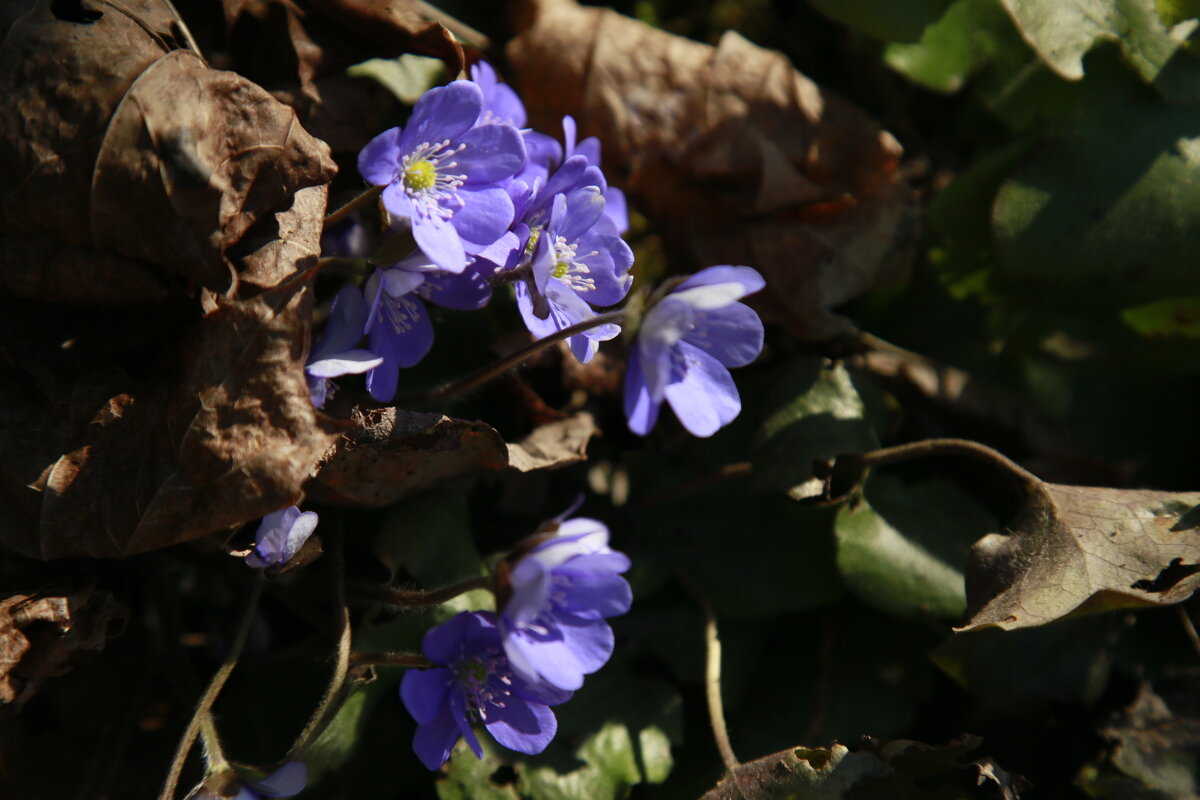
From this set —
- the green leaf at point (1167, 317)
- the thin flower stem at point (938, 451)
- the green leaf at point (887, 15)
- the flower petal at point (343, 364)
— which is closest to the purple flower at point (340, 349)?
Result: the flower petal at point (343, 364)

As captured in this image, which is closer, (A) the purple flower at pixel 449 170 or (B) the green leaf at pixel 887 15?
(A) the purple flower at pixel 449 170

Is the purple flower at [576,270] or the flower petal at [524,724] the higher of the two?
the purple flower at [576,270]

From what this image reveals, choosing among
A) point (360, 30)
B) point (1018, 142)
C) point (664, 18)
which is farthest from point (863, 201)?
point (360, 30)

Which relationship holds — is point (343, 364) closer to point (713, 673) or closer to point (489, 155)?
point (489, 155)

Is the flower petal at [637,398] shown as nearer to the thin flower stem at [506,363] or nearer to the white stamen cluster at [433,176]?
the thin flower stem at [506,363]

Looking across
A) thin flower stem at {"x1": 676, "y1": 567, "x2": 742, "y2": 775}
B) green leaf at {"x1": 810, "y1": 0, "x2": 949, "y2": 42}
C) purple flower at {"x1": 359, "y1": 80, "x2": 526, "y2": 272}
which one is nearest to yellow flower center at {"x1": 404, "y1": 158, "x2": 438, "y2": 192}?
purple flower at {"x1": 359, "y1": 80, "x2": 526, "y2": 272}


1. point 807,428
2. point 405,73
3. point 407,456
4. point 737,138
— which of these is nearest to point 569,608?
point 407,456

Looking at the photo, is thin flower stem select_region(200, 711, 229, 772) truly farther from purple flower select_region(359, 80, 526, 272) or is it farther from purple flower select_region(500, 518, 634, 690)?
purple flower select_region(359, 80, 526, 272)

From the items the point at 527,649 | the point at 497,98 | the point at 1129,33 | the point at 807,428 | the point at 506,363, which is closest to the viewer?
the point at 527,649
